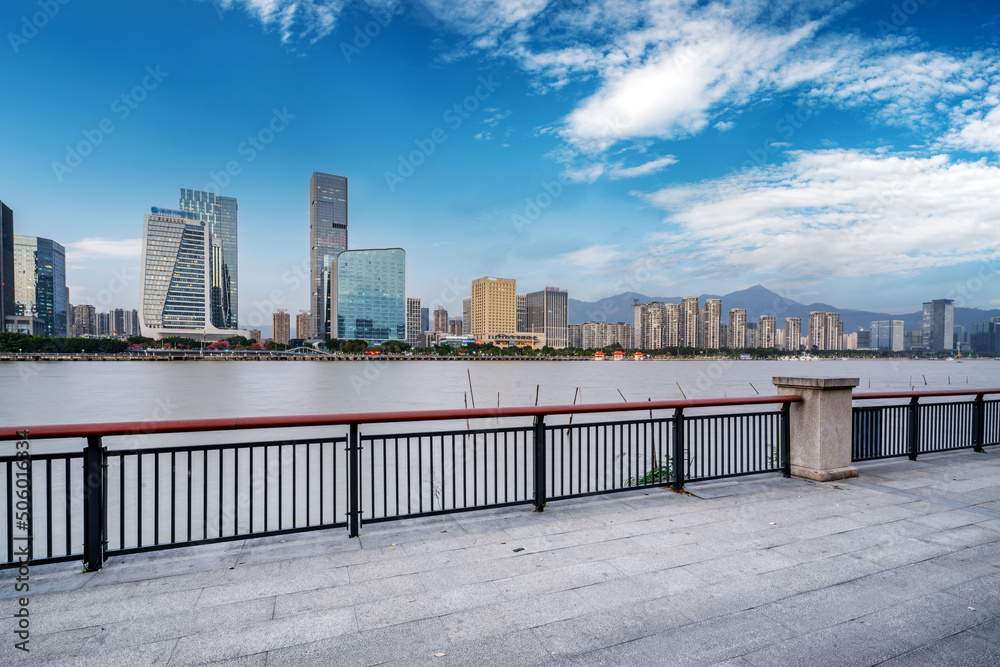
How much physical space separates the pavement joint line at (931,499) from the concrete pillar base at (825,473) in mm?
151

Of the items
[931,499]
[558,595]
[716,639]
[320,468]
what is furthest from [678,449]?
[320,468]

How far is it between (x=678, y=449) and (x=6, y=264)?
9069 inches

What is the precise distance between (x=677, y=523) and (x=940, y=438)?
7.89m

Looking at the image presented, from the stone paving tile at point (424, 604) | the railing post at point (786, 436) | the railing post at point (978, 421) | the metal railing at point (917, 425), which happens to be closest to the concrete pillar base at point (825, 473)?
the railing post at point (786, 436)

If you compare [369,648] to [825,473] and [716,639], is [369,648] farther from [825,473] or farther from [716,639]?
[825,473]

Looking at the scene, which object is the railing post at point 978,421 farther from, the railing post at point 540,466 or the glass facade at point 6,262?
the glass facade at point 6,262

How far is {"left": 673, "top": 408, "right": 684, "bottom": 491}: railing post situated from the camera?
20.1ft

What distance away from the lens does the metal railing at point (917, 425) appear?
7.47m

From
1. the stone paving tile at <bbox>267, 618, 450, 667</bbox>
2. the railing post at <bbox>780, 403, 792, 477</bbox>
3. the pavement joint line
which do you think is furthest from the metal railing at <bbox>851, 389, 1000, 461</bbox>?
the stone paving tile at <bbox>267, 618, 450, 667</bbox>

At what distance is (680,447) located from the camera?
6.09 meters

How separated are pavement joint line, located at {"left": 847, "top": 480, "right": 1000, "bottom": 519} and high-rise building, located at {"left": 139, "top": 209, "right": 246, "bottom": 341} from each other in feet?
646

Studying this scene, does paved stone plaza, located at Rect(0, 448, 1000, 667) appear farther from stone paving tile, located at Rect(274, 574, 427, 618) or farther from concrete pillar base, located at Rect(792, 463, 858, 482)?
concrete pillar base, located at Rect(792, 463, 858, 482)

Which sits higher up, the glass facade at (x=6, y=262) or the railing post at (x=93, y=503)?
the glass facade at (x=6, y=262)

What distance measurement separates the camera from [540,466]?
5.54 meters
